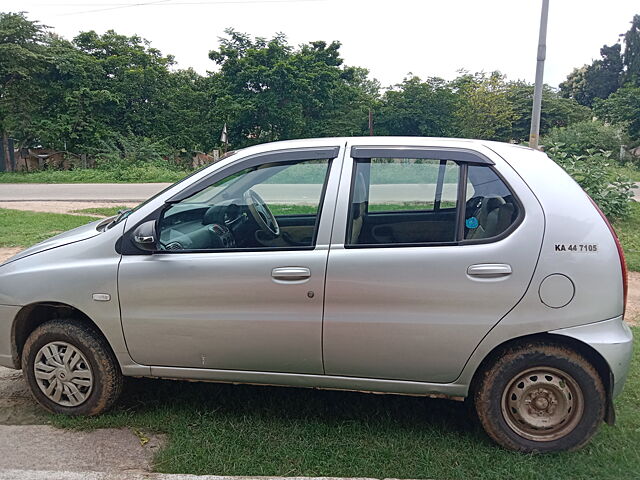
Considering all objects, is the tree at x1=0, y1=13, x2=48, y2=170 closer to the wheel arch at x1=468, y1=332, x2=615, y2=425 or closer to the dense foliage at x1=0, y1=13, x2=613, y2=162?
the dense foliage at x1=0, y1=13, x2=613, y2=162

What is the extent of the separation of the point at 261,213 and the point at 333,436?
58.9 inches

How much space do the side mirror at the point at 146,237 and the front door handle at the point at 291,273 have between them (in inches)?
29.3

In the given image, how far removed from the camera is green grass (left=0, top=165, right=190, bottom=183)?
75.8ft

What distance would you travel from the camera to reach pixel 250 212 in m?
3.48

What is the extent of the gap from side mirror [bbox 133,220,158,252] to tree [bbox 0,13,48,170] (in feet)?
86.7

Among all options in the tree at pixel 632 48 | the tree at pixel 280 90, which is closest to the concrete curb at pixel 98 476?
the tree at pixel 280 90

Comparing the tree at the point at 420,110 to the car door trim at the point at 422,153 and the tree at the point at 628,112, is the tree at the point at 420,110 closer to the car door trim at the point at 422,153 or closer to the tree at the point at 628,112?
the tree at the point at 628,112

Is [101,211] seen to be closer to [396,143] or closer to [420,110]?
[396,143]

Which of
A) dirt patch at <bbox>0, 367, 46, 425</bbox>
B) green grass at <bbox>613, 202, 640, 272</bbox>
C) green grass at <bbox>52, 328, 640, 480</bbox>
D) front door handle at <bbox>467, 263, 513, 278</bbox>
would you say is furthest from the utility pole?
dirt patch at <bbox>0, 367, 46, 425</bbox>

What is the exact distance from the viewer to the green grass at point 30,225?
9320mm

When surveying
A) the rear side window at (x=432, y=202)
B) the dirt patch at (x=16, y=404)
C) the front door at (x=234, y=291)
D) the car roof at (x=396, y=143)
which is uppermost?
the car roof at (x=396, y=143)

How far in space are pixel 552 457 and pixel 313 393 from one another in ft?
5.08

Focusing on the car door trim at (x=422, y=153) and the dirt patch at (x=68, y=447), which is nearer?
the dirt patch at (x=68, y=447)

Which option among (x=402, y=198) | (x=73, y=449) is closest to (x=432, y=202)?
(x=402, y=198)
